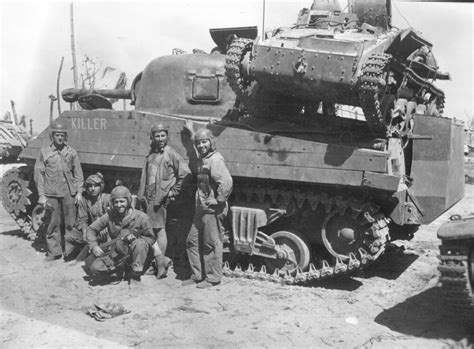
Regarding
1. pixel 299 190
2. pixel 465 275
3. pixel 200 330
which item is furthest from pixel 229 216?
pixel 465 275

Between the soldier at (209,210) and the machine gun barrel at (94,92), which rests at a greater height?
the machine gun barrel at (94,92)

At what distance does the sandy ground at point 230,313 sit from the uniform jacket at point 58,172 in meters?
1.15

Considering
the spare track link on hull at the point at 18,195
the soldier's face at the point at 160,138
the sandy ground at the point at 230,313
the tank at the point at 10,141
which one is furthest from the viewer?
the tank at the point at 10,141

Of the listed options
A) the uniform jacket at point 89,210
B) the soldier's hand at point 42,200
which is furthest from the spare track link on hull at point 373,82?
the soldier's hand at point 42,200

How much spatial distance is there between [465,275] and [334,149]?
2.33 m

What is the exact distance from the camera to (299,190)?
6.87 meters

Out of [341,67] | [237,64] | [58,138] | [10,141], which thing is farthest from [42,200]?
[10,141]

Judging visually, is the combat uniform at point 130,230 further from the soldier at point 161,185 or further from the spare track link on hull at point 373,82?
the spare track link on hull at point 373,82

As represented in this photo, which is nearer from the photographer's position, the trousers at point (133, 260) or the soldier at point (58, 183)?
the trousers at point (133, 260)

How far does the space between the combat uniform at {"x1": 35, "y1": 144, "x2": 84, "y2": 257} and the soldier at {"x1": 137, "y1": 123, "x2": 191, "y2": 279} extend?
1444 millimetres

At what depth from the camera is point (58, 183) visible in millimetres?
8008

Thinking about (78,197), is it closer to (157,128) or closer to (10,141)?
(157,128)

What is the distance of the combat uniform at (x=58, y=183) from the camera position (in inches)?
315

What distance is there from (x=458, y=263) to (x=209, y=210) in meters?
3.09
